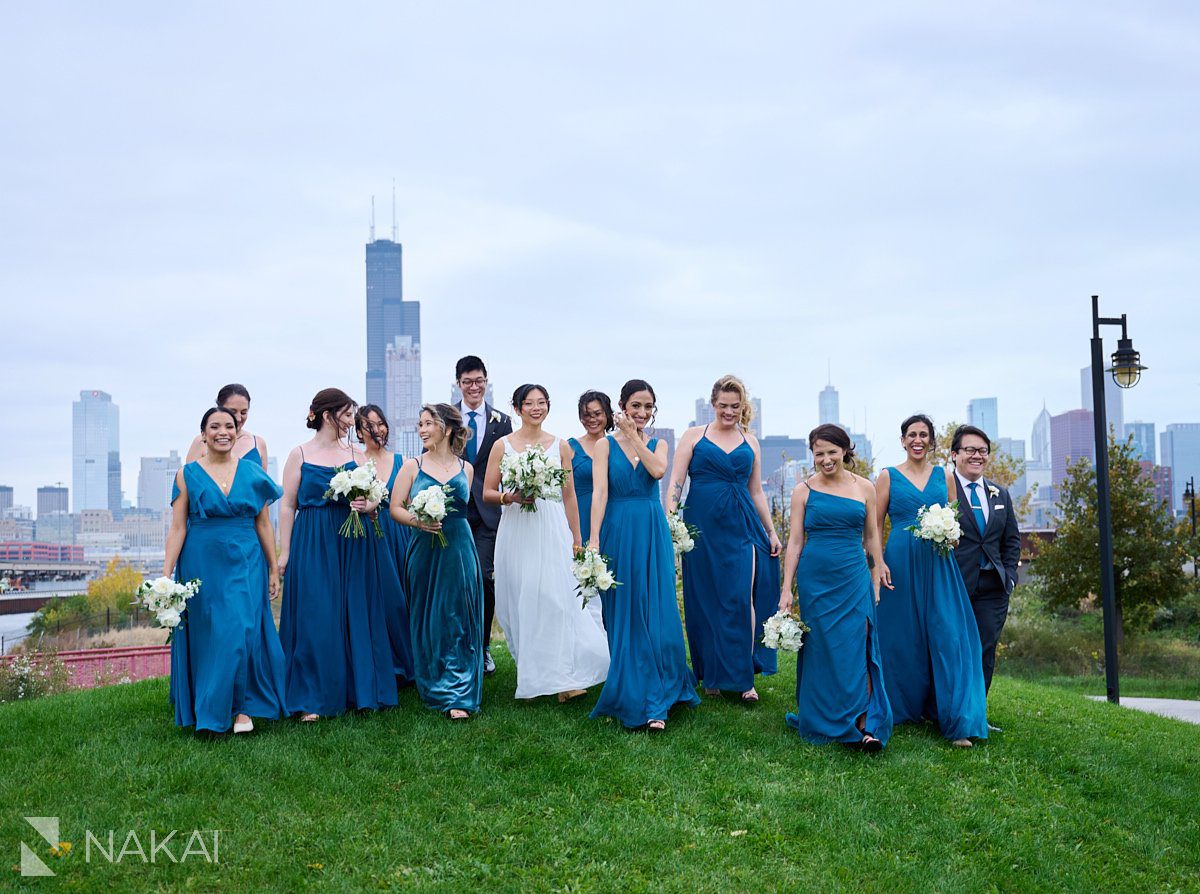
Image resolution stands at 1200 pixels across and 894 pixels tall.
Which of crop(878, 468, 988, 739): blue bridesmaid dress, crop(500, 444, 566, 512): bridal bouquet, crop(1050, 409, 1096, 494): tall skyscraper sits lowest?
crop(878, 468, 988, 739): blue bridesmaid dress

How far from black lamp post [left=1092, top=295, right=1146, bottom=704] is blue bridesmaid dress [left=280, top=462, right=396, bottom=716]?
29.8 ft

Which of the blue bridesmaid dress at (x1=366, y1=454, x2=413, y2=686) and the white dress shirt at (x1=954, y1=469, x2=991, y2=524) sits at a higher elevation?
the white dress shirt at (x1=954, y1=469, x2=991, y2=524)

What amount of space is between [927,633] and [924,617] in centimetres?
14

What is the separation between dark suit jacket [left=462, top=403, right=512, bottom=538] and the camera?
30.6ft

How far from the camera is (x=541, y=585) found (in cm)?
847

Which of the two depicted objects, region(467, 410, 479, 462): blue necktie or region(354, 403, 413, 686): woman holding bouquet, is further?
region(467, 410, 479, 462): blue necktie

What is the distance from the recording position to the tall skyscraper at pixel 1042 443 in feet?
587

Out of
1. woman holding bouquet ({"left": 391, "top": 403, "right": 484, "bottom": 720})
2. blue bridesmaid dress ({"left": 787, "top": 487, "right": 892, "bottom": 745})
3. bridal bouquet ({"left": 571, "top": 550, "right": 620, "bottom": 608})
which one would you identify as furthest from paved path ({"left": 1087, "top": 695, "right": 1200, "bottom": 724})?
woman holding bouquet ({"left": 391, "top": 403, "right": 484, "bottom": 720})

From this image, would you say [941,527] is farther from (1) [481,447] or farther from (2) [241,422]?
(2) [241,422]

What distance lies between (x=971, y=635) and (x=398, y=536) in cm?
527

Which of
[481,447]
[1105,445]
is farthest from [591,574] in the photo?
[1105,445]

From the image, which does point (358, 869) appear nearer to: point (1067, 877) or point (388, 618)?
point (388, 618)

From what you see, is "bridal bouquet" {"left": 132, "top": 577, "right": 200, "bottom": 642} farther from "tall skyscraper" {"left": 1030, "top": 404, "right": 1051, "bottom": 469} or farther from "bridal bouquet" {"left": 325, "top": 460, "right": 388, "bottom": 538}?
"tall skyscraper" {"left": 1030, "top": 404, "right": 1051, "bottom": 469}

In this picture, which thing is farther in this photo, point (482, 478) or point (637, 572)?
point (482, 478)
